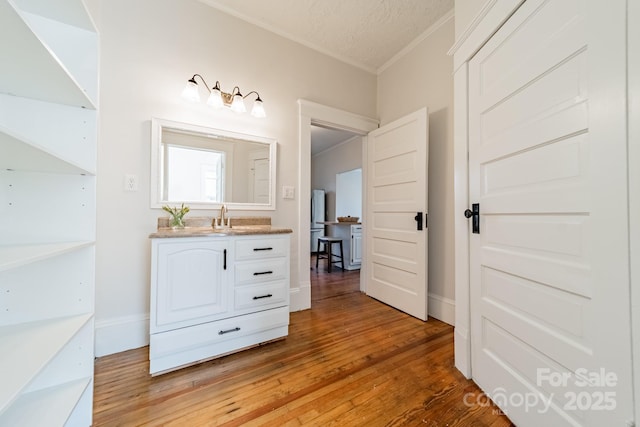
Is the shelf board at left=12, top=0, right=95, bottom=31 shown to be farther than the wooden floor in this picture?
No

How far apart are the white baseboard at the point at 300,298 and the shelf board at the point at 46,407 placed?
151cm

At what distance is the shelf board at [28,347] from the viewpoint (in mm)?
634

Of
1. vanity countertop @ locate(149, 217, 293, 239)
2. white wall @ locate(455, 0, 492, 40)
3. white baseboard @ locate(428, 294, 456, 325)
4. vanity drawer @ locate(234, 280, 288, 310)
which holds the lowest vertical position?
white baseboard @ locate(428, 294, 456, 325)

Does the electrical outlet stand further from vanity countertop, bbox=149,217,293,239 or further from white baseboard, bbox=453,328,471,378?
white baseboard, bbox=453,328,471,378

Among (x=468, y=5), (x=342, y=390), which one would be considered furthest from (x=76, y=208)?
(x=468, y=5)

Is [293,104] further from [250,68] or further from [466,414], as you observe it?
[466,414]

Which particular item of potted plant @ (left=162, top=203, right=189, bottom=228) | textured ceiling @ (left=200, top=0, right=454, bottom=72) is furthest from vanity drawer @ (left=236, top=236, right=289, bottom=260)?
textured ceiling @ (left=200, top=0, right=454, bottom=72)

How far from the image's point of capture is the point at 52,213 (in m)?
0.97

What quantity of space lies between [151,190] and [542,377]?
8.03 feet

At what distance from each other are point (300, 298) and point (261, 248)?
93cm

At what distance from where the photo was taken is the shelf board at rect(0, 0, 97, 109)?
0.62 m

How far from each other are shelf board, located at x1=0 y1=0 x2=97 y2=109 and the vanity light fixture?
0.91 meters

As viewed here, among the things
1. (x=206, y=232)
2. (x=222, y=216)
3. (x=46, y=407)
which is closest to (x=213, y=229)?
(x=206, y=232)

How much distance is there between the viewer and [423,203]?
2141 millimetres
